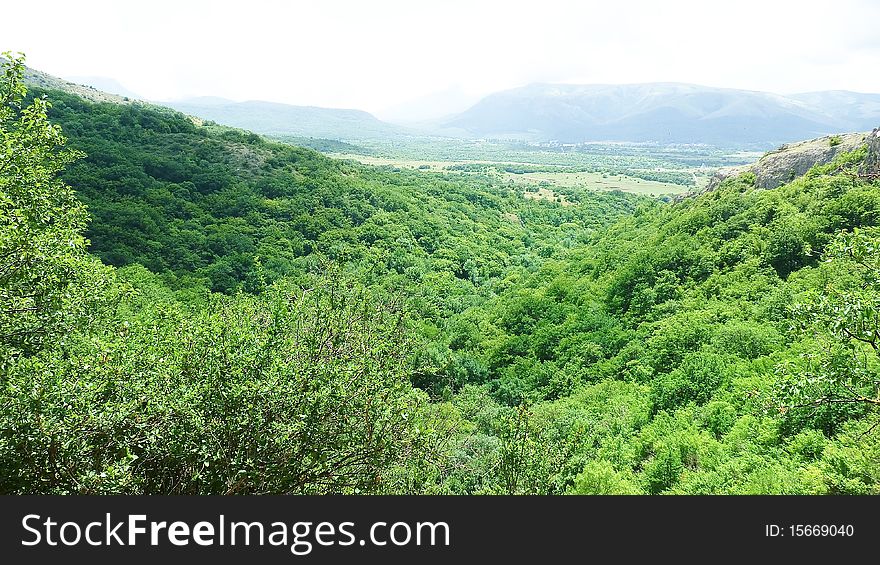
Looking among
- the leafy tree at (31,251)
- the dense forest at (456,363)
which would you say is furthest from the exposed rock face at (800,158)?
the leafy tree at (31,251)

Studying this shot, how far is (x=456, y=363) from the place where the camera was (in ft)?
138

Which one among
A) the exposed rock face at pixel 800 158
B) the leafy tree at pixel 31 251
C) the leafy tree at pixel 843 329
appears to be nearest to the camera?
the leafy tree at pixel 843 329

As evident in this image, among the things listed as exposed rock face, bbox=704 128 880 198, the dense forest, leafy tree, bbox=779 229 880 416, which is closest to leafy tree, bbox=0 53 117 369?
the dense forest

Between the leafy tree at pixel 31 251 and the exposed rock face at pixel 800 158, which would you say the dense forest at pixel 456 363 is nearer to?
the leafy tree at pixel 31 251

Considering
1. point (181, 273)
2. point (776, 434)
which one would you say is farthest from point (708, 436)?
point (181, 273)

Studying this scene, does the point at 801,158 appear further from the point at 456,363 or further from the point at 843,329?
the point at 843,329

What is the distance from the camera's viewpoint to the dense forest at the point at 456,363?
1191cm

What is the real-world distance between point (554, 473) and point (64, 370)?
14705 millimetres

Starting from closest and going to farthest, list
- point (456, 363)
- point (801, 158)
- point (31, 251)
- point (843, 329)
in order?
point (843, 329) → point (31, 251) → point (456, 363) → point (801, 158)

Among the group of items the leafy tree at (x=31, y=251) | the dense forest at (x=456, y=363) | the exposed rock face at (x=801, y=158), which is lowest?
the dense forest at (x=456, y=363)

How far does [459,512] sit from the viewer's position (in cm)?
942

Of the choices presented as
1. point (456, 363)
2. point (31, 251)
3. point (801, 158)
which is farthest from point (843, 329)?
point (801, 158)

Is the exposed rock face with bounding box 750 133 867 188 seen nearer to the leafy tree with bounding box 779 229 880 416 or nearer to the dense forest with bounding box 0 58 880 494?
the dense forest with bounding box 0 58 880 494

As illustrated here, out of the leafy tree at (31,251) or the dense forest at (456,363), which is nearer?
the dense forest at (456,363)
